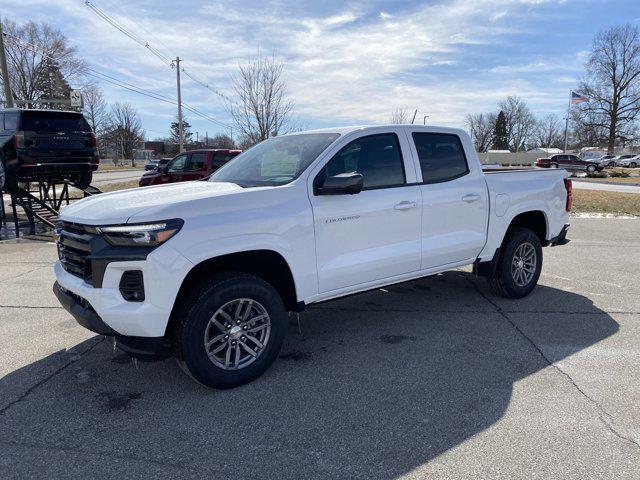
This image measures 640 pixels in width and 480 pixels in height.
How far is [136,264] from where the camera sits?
9.80ft

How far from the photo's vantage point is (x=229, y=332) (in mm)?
3426

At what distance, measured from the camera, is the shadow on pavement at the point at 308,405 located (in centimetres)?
266

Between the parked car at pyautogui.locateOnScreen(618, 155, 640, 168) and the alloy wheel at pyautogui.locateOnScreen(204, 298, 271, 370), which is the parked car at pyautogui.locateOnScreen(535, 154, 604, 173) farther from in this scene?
the alloy wheel at pyautogui.locateOnScreen(204, 298, 271, 370)

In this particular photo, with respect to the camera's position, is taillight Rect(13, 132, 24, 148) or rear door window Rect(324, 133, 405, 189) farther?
taillight Rect(13, 132, 24, 148)

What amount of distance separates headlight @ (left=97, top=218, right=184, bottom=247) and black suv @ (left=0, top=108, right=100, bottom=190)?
842 centimetres

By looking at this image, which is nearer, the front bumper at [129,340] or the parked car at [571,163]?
the front bumper at [129,340]

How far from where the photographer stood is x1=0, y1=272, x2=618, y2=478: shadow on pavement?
2664 millimetres

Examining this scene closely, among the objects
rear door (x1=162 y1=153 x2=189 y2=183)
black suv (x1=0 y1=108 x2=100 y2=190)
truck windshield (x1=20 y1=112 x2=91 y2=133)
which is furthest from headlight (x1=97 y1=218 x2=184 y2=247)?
rear door (x1=162 y1=153 x2=189 y2=183)

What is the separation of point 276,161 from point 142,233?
5.24ft

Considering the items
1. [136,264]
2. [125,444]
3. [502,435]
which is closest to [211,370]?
[125,444]

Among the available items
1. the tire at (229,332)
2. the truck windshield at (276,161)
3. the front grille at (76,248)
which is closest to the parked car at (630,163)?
the truck windshield at (276,161)

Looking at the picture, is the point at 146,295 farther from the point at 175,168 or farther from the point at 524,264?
the point at 175,168

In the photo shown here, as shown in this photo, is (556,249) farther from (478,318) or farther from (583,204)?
(583,204)

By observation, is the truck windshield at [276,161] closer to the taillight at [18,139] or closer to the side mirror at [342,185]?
the side mirror at [342,185]
